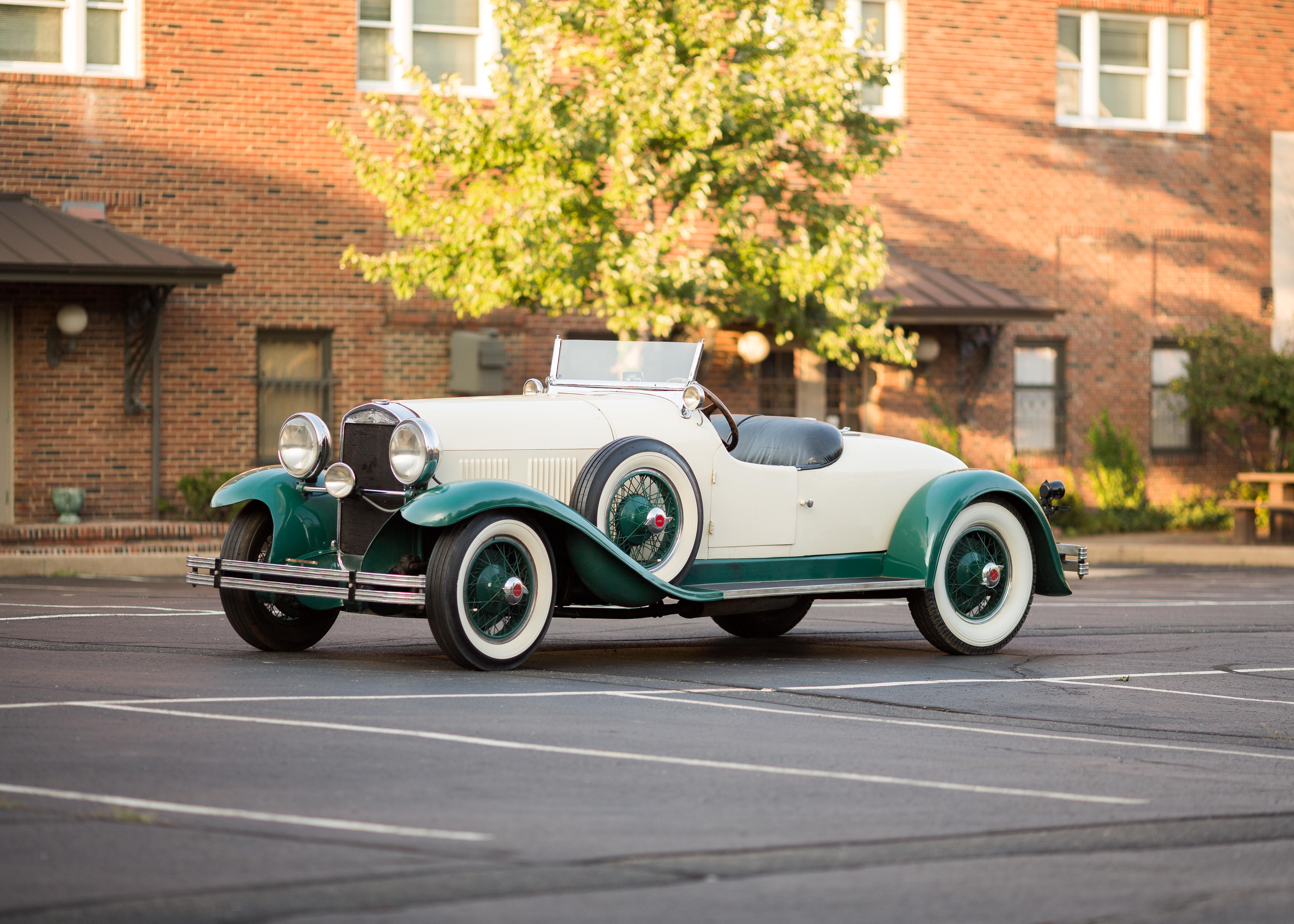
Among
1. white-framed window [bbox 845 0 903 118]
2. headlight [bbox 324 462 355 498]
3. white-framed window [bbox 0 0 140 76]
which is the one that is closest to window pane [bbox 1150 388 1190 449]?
white-framed window [bbox 845 0 903 118]

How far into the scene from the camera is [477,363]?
20.1 meters

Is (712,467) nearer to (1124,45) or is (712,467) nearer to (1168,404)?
(1168,404)

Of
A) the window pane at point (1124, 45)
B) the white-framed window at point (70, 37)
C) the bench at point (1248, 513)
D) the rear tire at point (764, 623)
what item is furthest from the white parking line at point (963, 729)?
the window pane at point (1124, 45)

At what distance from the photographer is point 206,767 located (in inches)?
223

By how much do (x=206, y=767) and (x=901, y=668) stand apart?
4401 millimetres

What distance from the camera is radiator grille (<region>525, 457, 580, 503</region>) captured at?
8.75m

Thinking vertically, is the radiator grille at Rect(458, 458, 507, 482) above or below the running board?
above

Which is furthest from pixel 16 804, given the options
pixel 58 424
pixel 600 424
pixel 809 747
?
pixel 58 424

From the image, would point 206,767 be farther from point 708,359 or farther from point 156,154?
point 708,359

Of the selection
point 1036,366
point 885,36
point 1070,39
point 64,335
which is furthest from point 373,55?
point 1036,366

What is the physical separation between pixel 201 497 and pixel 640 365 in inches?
423

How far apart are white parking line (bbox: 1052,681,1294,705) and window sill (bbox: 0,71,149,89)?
14240 mm

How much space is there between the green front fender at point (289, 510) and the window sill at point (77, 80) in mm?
11799

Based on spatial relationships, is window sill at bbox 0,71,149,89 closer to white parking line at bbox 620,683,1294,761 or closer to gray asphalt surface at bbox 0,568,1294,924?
gray asphalt surface at bbox 0,568,1294,924
